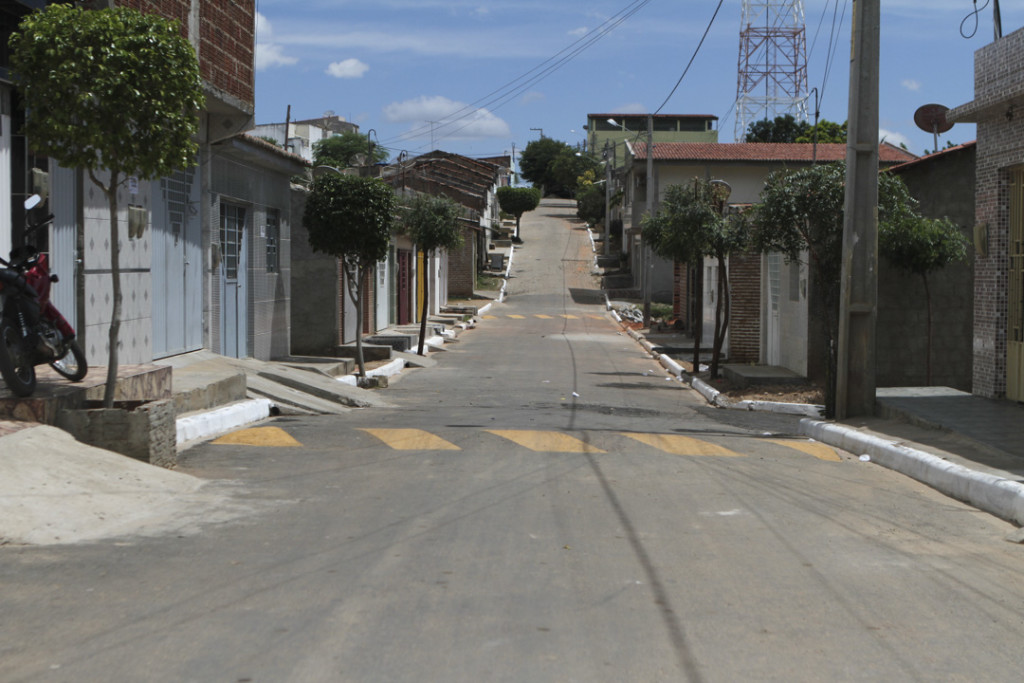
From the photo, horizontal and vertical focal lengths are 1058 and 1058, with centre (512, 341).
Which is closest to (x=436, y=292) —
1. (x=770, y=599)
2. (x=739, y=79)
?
(x=739, y=79)

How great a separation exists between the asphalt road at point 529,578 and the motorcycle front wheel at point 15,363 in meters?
1.46

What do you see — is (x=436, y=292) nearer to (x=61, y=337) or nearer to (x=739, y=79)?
(x=739, y=79)

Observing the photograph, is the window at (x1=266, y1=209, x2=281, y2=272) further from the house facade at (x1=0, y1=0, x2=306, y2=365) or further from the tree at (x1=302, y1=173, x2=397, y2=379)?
the tree at (x1=302, y1=173, x2=397, y2=379)

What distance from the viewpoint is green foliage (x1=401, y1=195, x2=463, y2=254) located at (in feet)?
92.3

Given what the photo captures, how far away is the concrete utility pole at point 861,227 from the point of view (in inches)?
508

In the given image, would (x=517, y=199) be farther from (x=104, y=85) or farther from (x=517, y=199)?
(x=104, y=85)

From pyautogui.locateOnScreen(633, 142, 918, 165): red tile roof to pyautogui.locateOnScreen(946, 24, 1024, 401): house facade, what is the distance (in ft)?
136

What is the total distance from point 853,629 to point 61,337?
6.71 m

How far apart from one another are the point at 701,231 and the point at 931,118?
471 centimetres

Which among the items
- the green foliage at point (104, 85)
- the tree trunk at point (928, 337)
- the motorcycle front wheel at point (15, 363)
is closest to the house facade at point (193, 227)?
the green foliage at point (104, 85)

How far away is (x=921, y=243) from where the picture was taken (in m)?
15.4

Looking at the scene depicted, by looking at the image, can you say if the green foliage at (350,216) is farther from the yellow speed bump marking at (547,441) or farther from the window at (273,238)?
the yellow speed bump marking at (547,441)

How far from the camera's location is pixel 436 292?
44938 millimetres

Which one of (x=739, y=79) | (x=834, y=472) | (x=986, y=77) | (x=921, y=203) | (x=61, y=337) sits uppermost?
(x=739, y=79)
